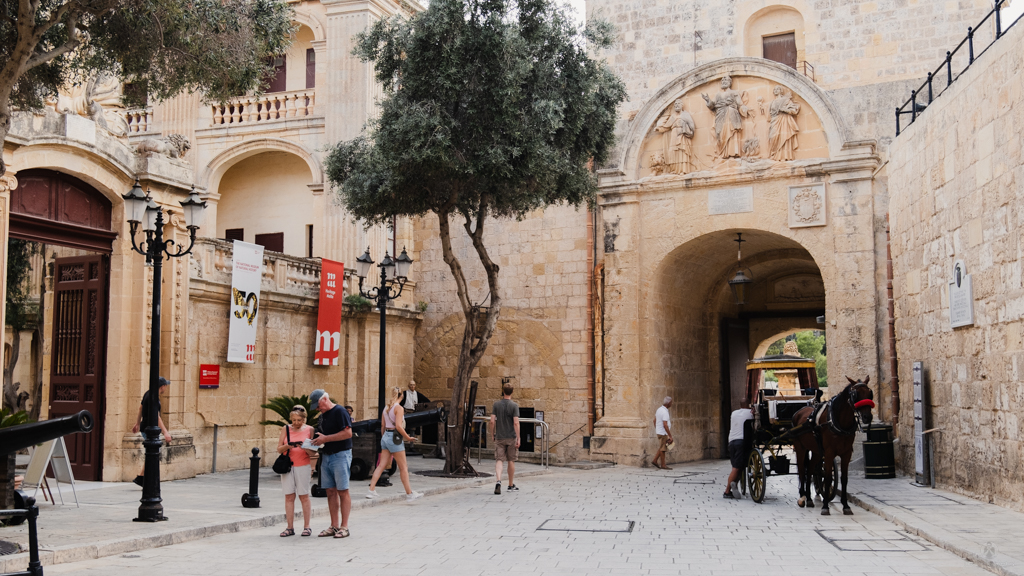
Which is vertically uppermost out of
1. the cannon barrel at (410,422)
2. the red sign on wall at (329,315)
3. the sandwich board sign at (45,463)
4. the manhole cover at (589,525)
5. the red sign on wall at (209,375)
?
the red sign on wall at (329,315)

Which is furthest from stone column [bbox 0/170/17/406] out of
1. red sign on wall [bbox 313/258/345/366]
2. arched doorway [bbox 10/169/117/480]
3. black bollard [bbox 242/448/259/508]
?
red sign on wall [bbox 313/258/345/366]

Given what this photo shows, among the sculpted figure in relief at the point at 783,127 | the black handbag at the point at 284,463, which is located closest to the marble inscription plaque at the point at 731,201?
the sculpted figure in relief at the point at 783,127

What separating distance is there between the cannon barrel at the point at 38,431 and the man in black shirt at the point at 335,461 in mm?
2739

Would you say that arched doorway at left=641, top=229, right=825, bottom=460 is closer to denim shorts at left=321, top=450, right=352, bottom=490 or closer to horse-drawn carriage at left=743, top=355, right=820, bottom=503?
horse-drawn carriage at left=743, top=355, right=820, bottom=503

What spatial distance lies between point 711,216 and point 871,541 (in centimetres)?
1120

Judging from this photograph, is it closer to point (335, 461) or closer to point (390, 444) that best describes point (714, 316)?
point (390, 444)

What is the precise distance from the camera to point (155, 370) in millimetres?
10133

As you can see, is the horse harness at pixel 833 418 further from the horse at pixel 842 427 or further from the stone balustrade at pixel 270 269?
the stone balustrade at pixel 270 269

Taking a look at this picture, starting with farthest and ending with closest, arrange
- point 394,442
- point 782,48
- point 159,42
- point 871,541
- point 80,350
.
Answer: point 782,48 → point 80,350 → point 394,442 → point 159,42 → point 871,541

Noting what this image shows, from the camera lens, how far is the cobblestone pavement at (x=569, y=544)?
782 centimetres

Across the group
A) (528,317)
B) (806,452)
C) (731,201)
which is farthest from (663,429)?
(806,452)

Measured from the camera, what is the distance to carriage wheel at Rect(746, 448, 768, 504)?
12.8 meters

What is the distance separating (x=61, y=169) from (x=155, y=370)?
185 inches

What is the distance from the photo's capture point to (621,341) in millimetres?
20312
